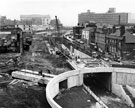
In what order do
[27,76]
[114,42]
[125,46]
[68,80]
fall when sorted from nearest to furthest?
[68,80] → [27,76] → [125,46] → [114,42]

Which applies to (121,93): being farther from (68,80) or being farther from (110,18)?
(110,18)

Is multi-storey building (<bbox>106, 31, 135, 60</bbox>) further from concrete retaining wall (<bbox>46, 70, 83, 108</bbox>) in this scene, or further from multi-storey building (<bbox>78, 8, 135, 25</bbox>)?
multi-storey building (<bbox>78, 8, 135, 25</bbox>)

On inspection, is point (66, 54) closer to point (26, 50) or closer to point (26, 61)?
point (26, 61)

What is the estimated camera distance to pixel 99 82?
135 feet

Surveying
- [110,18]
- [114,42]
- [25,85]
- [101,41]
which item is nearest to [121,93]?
[25,85]

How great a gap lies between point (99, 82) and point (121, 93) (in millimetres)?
8577

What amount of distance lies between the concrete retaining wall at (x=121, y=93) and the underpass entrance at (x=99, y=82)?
1.90 meters

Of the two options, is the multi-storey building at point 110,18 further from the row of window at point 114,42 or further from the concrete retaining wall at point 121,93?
the concrete retaining wall at point 121,93

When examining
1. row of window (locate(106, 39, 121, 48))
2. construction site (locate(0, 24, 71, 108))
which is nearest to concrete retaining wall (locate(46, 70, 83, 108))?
construction site (locate(0, 24, 71, 108))

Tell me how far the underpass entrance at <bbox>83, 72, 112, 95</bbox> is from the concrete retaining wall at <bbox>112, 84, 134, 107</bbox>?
6.24 feet

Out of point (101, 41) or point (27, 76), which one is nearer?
point (27, 76)

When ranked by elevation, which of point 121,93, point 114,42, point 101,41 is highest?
point 114,42

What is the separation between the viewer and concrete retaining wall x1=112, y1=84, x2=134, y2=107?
1180 inches

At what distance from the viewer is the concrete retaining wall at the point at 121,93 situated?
30.0 metres
